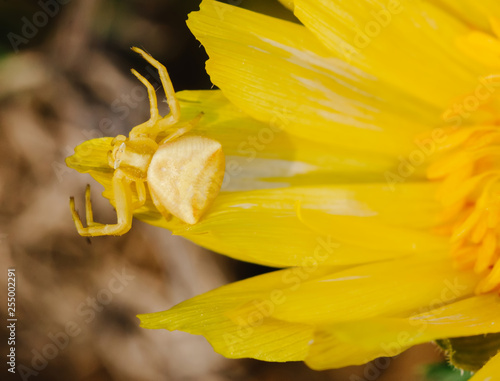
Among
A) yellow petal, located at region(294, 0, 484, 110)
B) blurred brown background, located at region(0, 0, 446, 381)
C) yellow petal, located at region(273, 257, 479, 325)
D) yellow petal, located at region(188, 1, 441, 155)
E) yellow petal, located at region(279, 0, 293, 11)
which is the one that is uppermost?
yellow petal, located at region(294, 0, 484, 110)

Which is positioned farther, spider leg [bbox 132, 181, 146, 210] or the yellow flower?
spider leg [bbox 132, 181, 146, 210]

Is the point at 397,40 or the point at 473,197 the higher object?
the point at 397,40

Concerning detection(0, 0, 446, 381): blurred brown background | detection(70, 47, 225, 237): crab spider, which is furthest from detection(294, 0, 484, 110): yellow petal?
detection(70, 47, 225, 237): crab spider

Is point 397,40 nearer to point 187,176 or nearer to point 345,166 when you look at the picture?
point 345,166

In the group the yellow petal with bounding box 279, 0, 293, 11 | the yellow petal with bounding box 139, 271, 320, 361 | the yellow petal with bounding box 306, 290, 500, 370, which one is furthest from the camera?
the yellow petal with bounding box 279, 0, 293, 11

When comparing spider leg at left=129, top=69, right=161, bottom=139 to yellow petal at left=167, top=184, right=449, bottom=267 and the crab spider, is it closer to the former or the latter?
the crab spider

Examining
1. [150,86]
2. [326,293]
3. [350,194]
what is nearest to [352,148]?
[350,194]

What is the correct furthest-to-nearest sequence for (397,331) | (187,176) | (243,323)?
(187,176) < (243,323) < (397,331)

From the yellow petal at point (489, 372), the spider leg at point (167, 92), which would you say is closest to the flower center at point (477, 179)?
the yellow petal at point (489, 372)

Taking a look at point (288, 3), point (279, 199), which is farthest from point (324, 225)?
point (288, 3)
